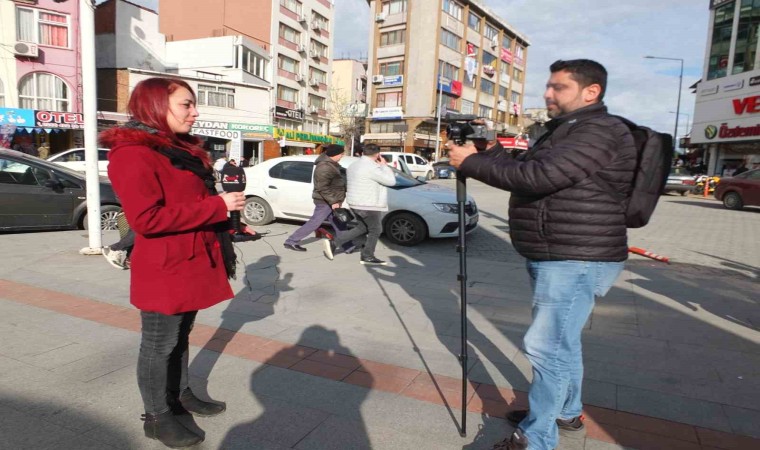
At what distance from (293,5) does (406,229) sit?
153 ft

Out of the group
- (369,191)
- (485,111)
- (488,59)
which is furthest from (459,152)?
(488,59)

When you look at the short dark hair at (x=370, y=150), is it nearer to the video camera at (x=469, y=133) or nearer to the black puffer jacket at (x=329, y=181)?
the black puffer jacket at (x=329, y=181)

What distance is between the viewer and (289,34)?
48.7 meters

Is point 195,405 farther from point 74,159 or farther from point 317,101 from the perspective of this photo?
point 317,101

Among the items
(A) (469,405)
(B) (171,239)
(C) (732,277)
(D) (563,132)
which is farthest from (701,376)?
(C) (732,277)

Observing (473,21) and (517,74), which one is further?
(517,74)

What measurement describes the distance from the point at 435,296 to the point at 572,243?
3.31m

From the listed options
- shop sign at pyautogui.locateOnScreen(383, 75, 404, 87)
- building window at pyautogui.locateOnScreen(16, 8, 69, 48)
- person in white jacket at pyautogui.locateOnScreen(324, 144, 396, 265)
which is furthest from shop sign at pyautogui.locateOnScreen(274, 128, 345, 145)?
person in white jacket at pyautogui.locateOnScreen(324, 144, 396, 265)

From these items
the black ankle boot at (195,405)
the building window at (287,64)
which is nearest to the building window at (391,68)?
the building window at (287,64)

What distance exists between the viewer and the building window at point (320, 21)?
5147 cm

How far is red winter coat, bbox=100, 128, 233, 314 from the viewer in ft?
6.98

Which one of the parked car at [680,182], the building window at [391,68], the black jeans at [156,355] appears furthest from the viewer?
the building window at [391,68]

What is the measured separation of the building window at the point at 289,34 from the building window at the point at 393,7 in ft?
34.7

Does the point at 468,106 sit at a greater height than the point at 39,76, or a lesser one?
greater
